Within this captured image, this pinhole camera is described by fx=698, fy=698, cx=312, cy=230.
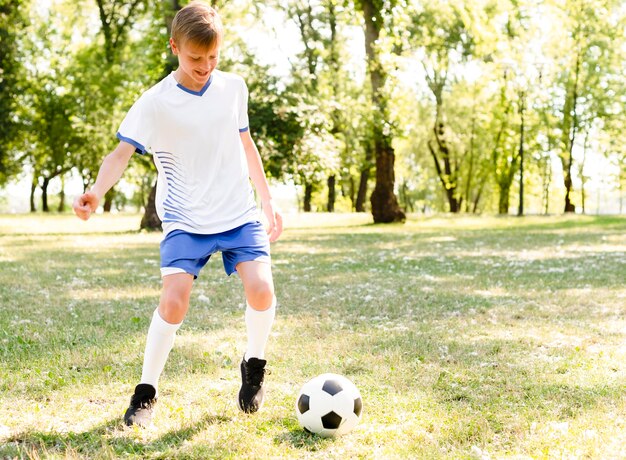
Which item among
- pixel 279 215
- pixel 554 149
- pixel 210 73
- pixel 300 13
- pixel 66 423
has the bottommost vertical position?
pixel 66 423

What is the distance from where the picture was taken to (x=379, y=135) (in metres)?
28.9

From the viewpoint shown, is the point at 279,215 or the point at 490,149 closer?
the point at 279,215

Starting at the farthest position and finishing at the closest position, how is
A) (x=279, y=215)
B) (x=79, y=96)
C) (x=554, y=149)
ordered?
(x=554, y=149), (x=79, y=96), (x=279, y=215)

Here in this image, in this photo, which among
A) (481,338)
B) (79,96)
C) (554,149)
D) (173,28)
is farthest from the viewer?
(554,149)

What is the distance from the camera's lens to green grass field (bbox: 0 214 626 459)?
423 centimetres

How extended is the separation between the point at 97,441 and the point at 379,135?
83.9 ft

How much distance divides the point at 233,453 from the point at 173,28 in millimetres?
2606

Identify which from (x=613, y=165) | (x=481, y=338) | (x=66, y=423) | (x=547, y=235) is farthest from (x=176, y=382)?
(x=613, y=165)

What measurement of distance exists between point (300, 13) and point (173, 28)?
133ft

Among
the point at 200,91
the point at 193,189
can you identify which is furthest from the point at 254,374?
the point at 200,91

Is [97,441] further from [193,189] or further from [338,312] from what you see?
[338,312]

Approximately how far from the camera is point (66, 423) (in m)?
4.56

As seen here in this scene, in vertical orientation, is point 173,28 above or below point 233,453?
above

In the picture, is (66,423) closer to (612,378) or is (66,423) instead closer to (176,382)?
(176,382)
